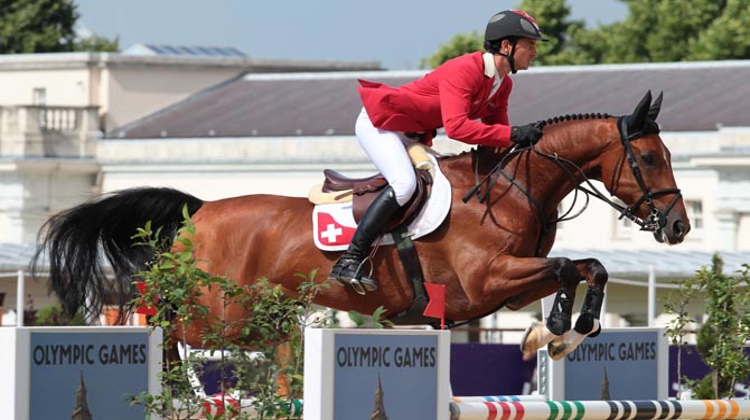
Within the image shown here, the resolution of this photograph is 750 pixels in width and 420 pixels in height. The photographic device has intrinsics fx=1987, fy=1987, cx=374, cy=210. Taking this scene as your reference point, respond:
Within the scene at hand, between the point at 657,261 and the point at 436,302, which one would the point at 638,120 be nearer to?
the point at 436,302

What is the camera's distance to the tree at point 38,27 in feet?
199

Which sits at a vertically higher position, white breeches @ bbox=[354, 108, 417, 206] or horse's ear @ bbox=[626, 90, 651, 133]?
horse's ear @ bbox=[626, 90, 651, 133]

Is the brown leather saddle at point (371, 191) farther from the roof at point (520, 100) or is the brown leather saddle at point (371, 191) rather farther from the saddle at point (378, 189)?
the roof at point (520, 100)

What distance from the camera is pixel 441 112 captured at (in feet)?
29.5

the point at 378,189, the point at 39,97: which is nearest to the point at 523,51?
the point at 378,189

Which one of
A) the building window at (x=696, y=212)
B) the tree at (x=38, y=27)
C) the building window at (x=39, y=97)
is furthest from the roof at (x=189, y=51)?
the building window at (x=696, y=212)

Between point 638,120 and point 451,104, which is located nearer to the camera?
point 451,104

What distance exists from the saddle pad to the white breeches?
0.38ft

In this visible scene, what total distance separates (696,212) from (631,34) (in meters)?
20.6

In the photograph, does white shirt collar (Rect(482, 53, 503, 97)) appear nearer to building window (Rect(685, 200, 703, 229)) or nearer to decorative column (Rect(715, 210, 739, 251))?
decorative column (Rect(715, 210, 739, 251))

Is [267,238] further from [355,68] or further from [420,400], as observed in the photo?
[355,68]

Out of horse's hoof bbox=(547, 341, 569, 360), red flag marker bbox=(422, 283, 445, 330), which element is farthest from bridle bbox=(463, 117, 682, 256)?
red flag marker bbox=(422, 283, 445, 330)

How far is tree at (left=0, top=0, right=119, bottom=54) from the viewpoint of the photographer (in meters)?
60.5

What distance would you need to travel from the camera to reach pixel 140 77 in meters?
43.2
